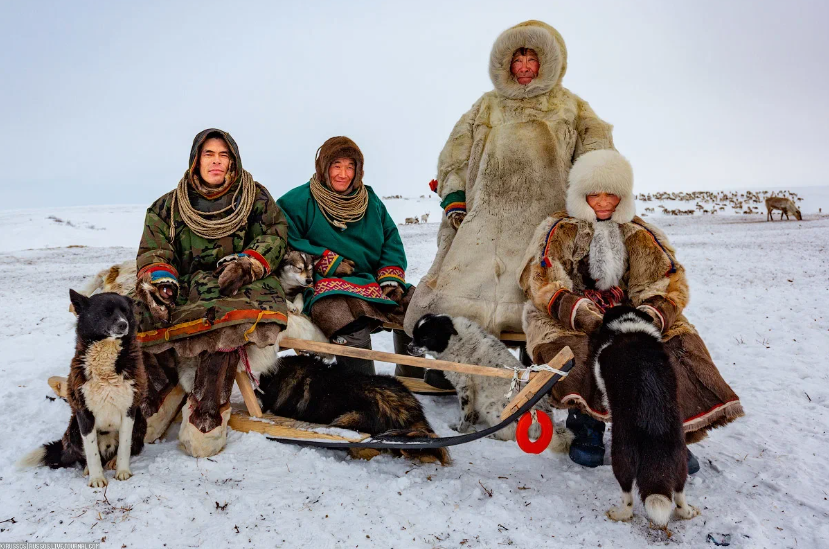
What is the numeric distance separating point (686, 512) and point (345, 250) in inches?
101

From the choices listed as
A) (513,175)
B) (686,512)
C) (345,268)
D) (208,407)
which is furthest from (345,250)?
(686,512)

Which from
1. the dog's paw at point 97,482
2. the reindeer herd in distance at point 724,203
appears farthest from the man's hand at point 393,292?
the reindeer herd in distance at point 724,203

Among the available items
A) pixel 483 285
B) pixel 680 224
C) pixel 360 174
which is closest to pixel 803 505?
pixel 483 285

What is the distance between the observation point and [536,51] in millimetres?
3479

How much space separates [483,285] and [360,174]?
4.00ft

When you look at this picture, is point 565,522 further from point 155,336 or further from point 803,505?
point 155,336

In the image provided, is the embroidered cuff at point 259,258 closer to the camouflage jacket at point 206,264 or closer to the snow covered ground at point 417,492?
the camouflage jacket at point 206,264

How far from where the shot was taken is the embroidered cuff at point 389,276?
3846 millimetres

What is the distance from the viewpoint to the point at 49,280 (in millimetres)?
8391

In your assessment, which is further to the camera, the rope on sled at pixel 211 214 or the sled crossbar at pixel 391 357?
the rope on sled at pixel 211 214

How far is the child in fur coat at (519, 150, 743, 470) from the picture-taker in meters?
2.49

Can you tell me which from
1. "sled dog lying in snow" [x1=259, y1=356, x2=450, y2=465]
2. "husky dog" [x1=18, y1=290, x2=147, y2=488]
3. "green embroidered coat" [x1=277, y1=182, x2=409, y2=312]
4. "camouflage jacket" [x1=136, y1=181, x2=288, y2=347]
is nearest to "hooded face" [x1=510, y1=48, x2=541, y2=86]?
"green embroidered coat" [x1=277, y1=182, x2=409, y2=312]

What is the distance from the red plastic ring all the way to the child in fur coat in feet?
0.77

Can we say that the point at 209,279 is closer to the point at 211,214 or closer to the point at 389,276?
the point at 211,214
